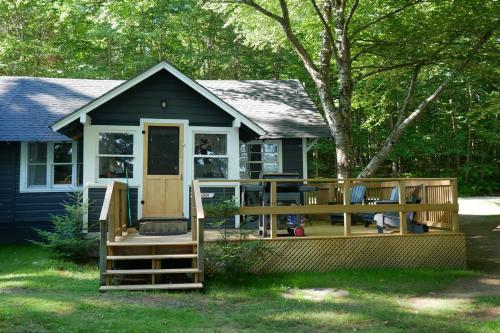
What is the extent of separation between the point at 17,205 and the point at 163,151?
4.08m

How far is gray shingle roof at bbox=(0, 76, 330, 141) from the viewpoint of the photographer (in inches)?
445

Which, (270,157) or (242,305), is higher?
(270,157)

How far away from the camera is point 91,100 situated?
11.8 meters

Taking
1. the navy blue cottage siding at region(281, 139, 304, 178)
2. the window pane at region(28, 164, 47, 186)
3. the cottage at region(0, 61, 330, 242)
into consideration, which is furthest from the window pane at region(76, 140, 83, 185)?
the navy blue cottage siding at region(281, 139, 304, 178)

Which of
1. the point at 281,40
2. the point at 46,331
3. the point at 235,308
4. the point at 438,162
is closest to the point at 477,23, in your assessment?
the point at 281,40

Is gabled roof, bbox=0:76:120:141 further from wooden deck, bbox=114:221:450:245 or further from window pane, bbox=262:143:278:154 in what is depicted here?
window pane, bbox=262:143:278:154

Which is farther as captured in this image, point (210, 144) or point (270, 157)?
point (270, 157)

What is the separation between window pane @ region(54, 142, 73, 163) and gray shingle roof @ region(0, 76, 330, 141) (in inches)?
20.4

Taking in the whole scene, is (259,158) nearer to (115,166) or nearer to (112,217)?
(115,166)

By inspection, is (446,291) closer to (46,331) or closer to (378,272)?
(378,272)

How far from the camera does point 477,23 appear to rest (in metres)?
12.3

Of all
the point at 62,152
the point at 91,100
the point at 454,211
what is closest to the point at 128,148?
the point at 62,152

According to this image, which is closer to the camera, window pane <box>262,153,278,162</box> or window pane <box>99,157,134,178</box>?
window pane <box>99,157,134,178</box>

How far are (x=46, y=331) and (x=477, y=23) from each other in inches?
491
